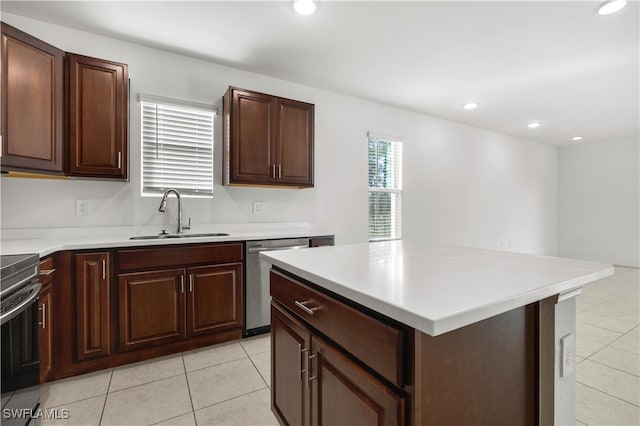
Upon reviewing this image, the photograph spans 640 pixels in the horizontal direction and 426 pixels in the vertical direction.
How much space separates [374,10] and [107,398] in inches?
126

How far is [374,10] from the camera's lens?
2230 mm

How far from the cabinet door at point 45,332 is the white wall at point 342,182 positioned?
33.0 inches

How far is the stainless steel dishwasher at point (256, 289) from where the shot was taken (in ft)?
8.67

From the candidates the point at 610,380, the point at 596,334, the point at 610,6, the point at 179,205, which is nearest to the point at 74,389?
the point at 179,205

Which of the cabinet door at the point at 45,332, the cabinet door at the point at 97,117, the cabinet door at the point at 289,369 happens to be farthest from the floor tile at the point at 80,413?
the cabinet door at the point at 97,117

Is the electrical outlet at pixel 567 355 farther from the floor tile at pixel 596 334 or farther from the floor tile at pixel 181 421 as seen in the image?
the floor tile at pixel 596 334

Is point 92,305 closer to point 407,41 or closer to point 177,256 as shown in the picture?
point 177,256

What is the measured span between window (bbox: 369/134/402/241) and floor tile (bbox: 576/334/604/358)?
91.1 inches

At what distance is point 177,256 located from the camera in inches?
92.4

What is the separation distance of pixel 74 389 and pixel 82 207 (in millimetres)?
1371

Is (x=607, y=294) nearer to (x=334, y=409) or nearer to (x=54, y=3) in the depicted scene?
(x=334, y=409)

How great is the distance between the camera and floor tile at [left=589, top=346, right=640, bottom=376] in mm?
2209

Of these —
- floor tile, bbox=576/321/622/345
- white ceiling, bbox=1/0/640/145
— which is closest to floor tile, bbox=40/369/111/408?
white ceiling, bbox=1/0/640/145

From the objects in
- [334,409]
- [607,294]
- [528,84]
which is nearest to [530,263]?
[334,409]
